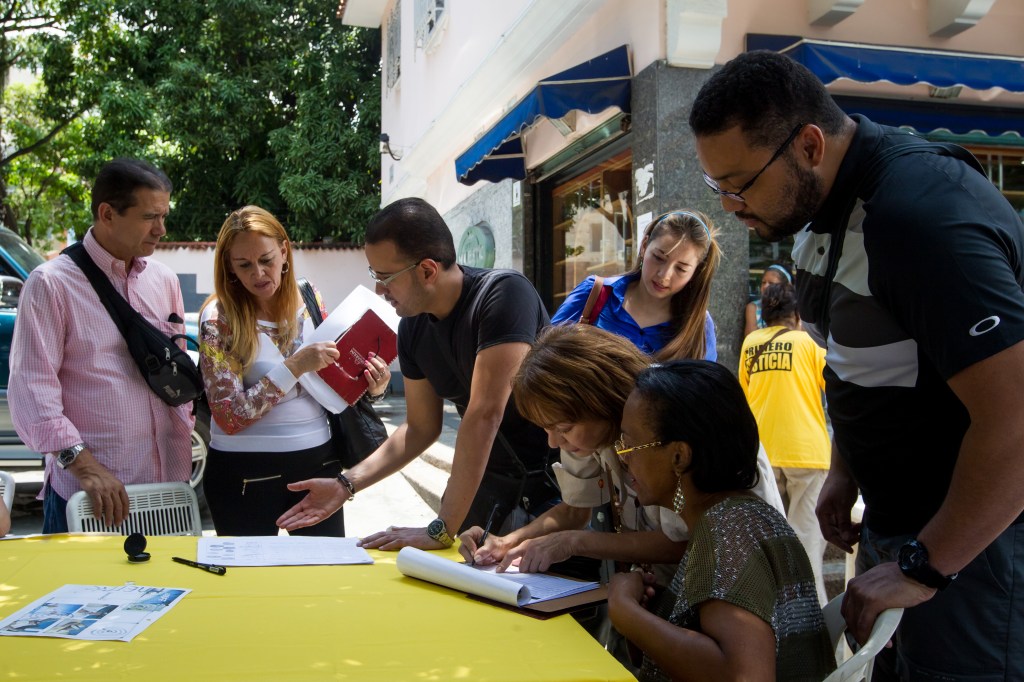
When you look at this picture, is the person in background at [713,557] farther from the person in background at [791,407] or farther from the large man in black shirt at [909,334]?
the person in background at [791,407]

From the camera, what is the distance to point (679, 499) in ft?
6.18

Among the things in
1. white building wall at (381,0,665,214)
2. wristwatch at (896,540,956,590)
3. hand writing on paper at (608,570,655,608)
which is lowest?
hand writing on paper at (608,570,655,608)

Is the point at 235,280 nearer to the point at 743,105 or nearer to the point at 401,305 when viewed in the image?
the point at 401,305

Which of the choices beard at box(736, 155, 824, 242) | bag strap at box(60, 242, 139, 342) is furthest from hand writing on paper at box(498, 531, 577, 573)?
bag strap at box(60, 242, 139, 342)

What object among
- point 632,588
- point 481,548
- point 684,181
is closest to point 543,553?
point 481,548

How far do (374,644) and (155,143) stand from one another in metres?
17.8

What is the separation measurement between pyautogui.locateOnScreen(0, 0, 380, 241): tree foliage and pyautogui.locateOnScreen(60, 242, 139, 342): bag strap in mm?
14671

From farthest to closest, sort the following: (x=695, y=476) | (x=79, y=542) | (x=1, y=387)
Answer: (x=1, y=387), (x=79, y=542), (x=695, y=476)

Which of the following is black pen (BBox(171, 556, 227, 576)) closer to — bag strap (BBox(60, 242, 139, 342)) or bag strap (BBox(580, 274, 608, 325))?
bag strap (BBox(60, 242, 139, 342))

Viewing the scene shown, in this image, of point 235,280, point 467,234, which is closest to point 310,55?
point 467,234

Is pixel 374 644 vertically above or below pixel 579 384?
below

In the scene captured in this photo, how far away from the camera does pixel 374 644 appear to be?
1707 millimetres

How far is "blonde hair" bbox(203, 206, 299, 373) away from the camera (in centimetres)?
316

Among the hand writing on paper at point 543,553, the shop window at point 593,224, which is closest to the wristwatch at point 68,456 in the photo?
the hand writing on paper at point 543,553
